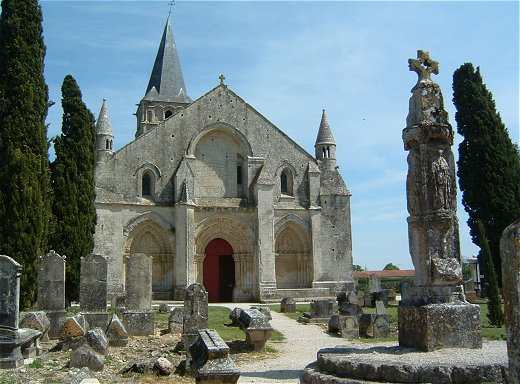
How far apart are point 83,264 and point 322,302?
927 cm

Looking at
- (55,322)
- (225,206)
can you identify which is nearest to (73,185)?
(225,206)

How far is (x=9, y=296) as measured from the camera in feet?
35.4

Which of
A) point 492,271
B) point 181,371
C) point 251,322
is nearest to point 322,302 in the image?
point 492,271

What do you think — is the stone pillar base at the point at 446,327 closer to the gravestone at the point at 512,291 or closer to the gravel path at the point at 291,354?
the gravel path at the point at 291,354

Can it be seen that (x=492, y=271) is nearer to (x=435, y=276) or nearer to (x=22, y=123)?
(x=435, y=276)

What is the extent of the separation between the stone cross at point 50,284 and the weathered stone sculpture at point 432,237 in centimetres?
1074

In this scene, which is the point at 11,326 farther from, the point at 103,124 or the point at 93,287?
the point at 103,124

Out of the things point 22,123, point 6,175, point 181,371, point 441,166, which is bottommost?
point 181,371

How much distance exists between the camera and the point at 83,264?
1534 cm

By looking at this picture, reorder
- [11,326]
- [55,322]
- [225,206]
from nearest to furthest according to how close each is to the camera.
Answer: [11,326]
[55,322]
[225,206]

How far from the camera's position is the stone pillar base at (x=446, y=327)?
6.82 metres

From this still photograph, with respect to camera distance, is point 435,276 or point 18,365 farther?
point 18,365

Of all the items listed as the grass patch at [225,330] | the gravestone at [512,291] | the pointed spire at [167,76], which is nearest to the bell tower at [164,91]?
the pointed spire at [167,76]

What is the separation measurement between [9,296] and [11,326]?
59 centimetres
